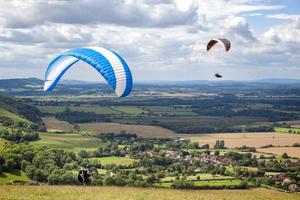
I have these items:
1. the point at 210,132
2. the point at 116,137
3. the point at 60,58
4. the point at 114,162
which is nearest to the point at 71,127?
the point at 116,137

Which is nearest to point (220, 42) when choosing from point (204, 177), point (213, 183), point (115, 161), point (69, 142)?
point (213, 183)

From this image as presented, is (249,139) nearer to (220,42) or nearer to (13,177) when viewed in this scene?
(13,177)

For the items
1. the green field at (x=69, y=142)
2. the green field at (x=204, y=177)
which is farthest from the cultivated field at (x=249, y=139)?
the green field at (x=204, y=177)

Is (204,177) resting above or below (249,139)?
below

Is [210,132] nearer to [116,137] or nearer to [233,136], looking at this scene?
[233,136]

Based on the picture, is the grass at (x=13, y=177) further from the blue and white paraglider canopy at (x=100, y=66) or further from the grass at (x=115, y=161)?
the blue and white paraglider canopy at (x=100, y=66)

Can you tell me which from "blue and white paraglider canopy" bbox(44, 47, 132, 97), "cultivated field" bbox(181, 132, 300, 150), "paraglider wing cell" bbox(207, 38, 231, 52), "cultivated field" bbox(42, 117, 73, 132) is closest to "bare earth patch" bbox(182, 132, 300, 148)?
"cultivated field" bbox(181, 132, 300, 150)
